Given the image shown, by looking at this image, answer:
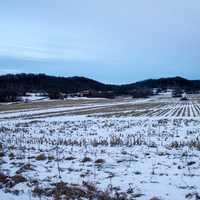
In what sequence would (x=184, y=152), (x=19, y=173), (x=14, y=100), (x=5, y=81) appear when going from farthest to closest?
(x=5, y=81), (x=14, y=100), (x=184, y=152), (x=19, y=173)

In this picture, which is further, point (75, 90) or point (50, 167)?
point (75, 90)

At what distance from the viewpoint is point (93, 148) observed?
14.0m

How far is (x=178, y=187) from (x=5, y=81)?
177455mm

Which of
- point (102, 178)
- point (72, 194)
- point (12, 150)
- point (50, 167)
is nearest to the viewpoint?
point (72, 194)

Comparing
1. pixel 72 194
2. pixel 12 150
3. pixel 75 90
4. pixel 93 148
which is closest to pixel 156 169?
pixel 72 194

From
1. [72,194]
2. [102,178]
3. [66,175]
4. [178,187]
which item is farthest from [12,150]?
[178,187]

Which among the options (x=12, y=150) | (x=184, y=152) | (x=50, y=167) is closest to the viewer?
(x=50, y=167)

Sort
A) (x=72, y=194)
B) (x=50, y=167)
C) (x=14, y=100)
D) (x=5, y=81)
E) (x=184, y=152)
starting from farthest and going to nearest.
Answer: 1. (x=5, y=81)
2. (x=14, y=100)
3. (x=184, y=152)
4. (x=50, y=167)
5. (x=72, y=194)

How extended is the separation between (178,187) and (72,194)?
246cm

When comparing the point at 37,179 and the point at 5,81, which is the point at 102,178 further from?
the point at 5,81

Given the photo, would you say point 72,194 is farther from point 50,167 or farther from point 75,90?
point 75,90

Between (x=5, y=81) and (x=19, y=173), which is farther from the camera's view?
(x=5, y=81)

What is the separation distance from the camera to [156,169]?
31.5 ft

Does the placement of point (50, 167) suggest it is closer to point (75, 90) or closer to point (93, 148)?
point (93, 148)
